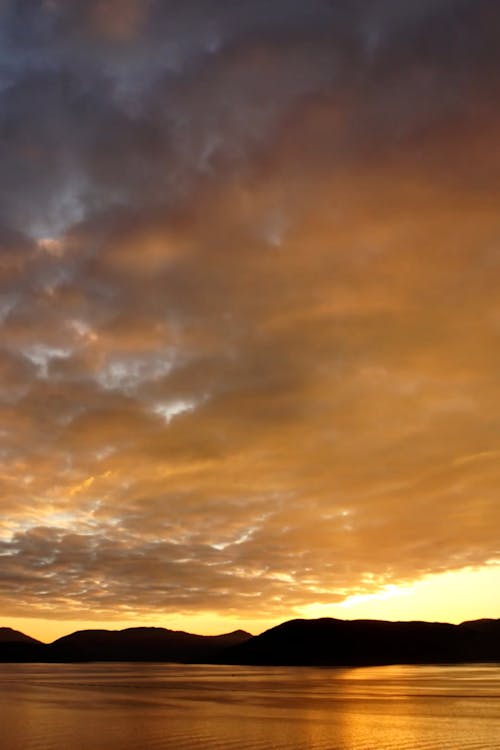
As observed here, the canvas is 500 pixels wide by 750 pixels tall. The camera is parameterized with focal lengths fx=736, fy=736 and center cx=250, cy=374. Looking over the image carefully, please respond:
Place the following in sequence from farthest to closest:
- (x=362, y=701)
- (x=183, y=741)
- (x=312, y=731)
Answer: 1. (x=362, y=701)
2. (x=312, y=731)
3. (x=183, y=741)

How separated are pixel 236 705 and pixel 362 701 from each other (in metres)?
14.2

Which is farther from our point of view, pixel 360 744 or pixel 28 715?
pixel 28 715

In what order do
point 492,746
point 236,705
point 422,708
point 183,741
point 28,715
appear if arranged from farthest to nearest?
point 236,705
point 422,708
point 28,715
point 183,741
point 492,746

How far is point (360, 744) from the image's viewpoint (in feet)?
Result: 132

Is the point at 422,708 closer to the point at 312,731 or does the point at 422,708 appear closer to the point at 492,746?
the point at 312,731

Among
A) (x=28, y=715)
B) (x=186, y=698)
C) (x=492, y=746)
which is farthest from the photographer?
(x=186, y=698)

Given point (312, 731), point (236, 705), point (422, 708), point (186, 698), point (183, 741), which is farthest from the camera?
point (186, 698)

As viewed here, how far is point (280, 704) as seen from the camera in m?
70.4

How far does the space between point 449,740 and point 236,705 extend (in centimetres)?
3167

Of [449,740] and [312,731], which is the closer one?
[449,740]

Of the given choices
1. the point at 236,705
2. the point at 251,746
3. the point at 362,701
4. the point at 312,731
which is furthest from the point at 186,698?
the point at 251,746

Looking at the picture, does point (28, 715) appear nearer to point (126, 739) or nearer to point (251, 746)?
point (126, 739)

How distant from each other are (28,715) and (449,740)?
3325 cm

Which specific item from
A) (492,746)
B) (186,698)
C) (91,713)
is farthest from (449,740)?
(186,698)
